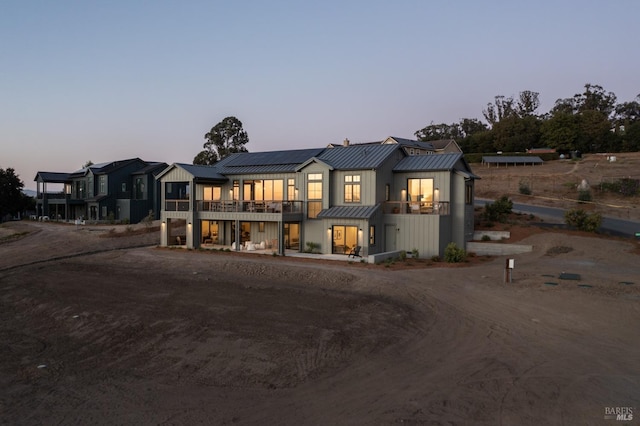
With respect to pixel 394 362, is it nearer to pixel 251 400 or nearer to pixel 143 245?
pixel 251 400

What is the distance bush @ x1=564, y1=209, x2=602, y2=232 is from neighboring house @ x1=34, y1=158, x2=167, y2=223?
128 feet

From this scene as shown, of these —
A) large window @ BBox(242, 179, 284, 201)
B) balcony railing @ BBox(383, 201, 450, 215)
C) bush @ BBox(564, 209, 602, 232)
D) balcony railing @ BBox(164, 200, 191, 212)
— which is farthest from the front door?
bush @ BBox(564, 209, 602, 232)

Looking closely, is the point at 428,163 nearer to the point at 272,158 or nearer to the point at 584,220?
the point at 272,158

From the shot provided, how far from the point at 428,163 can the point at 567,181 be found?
40.5 metres

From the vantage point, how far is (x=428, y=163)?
2762 cm

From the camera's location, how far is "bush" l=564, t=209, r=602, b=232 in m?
28.7

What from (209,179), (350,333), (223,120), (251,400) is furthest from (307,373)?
(223,120)

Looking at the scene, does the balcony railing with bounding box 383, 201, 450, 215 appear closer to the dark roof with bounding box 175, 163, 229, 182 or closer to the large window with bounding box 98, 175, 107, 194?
the dark roof with bounding box 175, 163, 229, 182

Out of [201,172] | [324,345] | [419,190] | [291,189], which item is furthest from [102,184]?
[324,345]

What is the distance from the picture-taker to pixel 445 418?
296 inches

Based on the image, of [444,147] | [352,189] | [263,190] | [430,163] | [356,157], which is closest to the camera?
[352,189]


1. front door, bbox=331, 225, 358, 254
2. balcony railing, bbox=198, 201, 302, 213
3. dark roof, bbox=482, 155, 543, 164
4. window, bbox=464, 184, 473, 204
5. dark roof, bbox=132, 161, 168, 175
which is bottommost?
front door, bbox=331, 225, 358, 254

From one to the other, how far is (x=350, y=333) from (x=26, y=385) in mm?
7841

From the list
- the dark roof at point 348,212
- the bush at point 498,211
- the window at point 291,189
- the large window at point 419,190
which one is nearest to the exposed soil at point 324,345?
the dark roof at point 348,212
